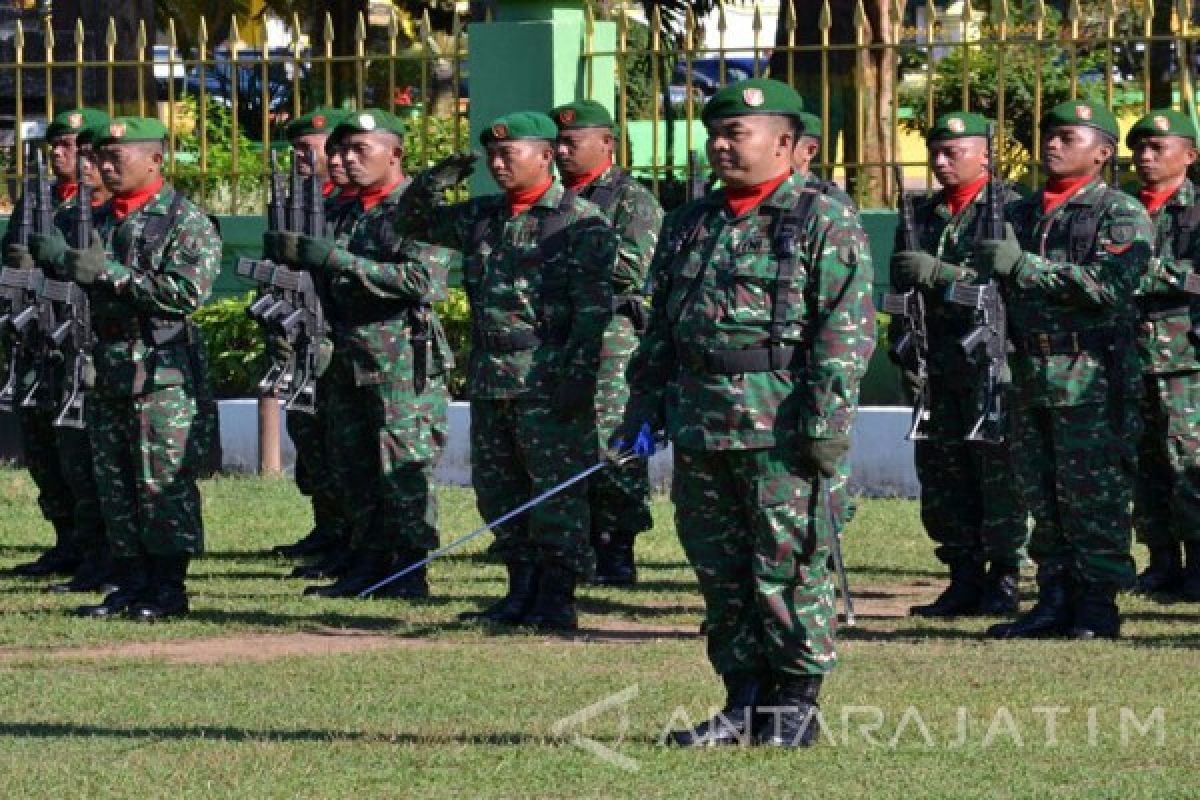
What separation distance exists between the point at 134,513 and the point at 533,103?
525 cm

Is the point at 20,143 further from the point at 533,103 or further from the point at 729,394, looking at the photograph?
the point at 729,394

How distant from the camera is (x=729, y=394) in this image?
305 inches

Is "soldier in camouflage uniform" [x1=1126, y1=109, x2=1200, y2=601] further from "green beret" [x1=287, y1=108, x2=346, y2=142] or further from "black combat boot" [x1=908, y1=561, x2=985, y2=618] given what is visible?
"green beret" [x1=287, y1=108, x2=346, y2=142]

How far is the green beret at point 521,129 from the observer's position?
1034 cm

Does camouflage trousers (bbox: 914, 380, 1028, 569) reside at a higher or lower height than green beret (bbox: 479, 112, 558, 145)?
lower

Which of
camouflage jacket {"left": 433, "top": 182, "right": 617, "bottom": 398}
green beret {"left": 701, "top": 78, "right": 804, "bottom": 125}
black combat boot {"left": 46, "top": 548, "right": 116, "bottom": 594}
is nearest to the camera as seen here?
green beret {"left": 701, "top": 78, "right": 804, "bottom": 125}

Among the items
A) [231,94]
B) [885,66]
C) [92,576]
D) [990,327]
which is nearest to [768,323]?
[990,327]

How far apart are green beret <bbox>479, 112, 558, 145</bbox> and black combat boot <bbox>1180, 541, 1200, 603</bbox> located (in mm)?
3393

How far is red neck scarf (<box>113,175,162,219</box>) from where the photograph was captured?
10711 millimetres

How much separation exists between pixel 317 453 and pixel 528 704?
4.34 m

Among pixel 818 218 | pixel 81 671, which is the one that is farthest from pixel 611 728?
pixel 81 671

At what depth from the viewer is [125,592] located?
11.0 m

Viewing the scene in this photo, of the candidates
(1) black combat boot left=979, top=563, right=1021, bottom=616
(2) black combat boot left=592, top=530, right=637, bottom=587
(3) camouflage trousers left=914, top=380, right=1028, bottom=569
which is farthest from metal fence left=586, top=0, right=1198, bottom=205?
(1) black combat boot left=979, top=563, right=1021, bottom=616

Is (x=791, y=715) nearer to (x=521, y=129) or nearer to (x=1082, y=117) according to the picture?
(x=1082, y=117)
